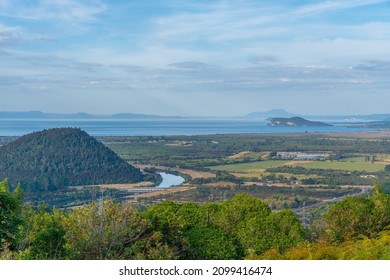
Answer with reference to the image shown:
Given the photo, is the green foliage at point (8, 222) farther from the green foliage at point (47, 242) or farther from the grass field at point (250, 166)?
the grass field at point (250, 166)

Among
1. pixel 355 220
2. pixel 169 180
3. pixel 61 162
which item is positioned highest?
pixel 355 220

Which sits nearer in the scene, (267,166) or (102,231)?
(102,231)

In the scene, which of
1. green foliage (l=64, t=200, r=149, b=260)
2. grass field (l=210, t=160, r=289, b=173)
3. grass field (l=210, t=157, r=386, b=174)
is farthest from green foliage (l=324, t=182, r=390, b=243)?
grass field (l=210, t=160, r=289, b=173)

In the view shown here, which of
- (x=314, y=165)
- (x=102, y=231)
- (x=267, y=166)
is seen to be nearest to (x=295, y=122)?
(x=314, y=165)

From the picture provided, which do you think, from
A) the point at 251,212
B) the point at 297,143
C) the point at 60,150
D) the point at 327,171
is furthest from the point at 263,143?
the point at 251,212

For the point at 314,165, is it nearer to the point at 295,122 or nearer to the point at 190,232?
the point at 190,232

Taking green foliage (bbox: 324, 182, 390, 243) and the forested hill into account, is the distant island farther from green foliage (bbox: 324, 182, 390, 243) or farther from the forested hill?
green foliage (bbox: 324, 182, 390, 243)
